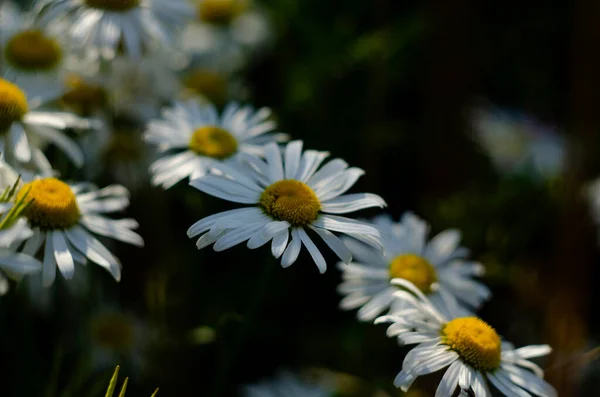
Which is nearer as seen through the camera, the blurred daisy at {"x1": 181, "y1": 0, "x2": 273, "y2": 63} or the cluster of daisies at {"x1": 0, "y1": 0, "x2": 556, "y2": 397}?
the cluster of daisies at {"x1": 0, "y1": 0, "x2": 556, "y2": 397}

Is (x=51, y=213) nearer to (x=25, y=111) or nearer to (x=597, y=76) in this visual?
(x=25, y=111)

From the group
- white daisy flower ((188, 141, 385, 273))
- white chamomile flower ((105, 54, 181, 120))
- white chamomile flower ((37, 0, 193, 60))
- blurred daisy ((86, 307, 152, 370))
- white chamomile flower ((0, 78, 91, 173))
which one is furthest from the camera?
white chamomile flower ((105, 54, 181, 120))

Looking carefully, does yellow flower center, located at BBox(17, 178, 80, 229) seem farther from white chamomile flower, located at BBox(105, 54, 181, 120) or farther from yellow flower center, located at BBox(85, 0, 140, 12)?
white chamomile flower, located at BBox(105, 54, 181, 120)

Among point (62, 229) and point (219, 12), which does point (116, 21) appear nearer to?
point (62, 229)

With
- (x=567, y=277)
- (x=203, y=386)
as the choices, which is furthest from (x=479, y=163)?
(x=203, y=386)

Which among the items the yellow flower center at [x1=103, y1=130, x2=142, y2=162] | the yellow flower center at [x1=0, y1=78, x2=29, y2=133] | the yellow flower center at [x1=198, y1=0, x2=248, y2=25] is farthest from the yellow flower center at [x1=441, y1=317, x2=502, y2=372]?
the yellow flower center at [x1=198, y1=0, x2=248, y2=25]
